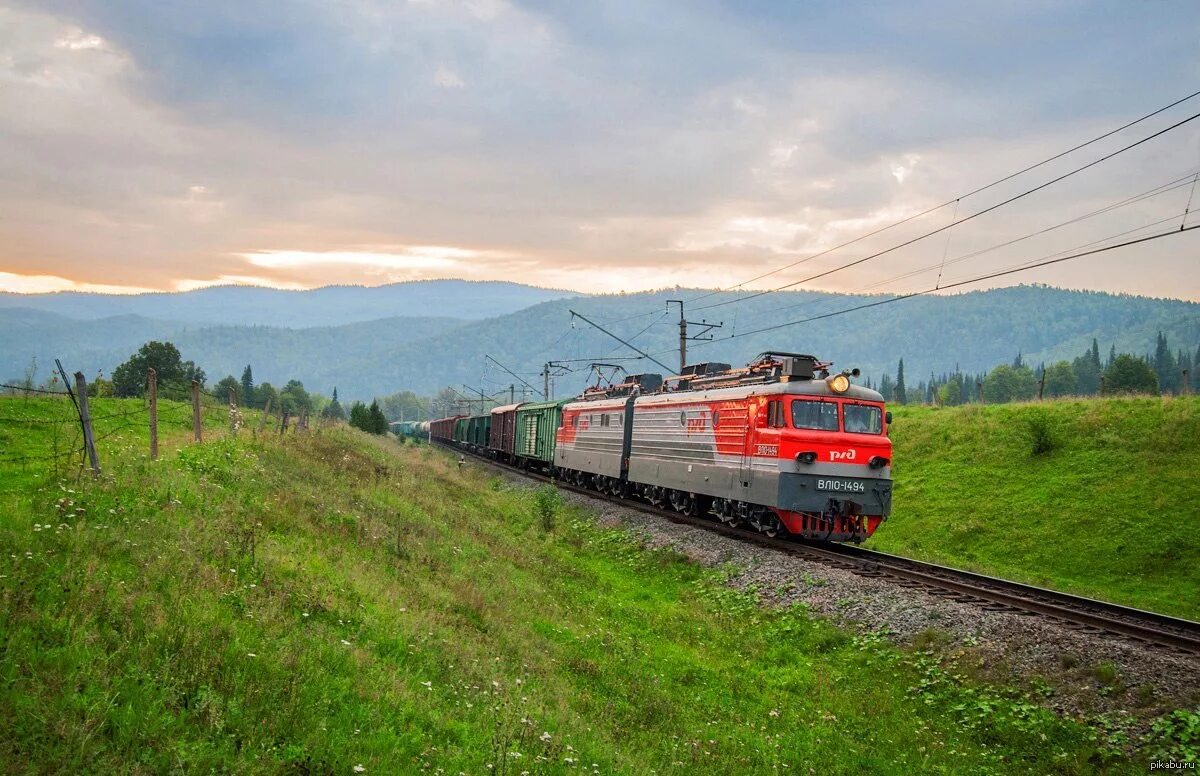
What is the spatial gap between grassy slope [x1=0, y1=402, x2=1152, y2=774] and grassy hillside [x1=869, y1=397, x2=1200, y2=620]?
11.6 m

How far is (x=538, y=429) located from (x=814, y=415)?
A: 3014 centimetres

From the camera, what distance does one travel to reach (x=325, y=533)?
14.3m

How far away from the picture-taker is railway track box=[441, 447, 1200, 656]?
12.2 m

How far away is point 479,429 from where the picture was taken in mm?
73062

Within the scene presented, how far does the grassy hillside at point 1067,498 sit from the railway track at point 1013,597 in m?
4.30

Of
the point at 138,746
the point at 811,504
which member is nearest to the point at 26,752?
the point at 138,746

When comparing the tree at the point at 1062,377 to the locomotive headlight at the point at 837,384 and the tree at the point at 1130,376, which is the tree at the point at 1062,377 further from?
the locomotive headlight at the point at 837,384

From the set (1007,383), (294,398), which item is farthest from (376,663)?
(1007,383)

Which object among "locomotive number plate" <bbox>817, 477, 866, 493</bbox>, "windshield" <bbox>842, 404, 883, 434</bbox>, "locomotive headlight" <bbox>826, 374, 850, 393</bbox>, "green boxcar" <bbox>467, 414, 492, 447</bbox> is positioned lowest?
"green boxcar" <bbox>467, 414, 492, 447</bbox>

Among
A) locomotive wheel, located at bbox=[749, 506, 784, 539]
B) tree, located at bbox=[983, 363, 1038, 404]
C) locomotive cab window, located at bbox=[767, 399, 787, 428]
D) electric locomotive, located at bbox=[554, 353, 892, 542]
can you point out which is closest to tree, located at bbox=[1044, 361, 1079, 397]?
tree, located at bbox=[983, 363, 1038, 404]

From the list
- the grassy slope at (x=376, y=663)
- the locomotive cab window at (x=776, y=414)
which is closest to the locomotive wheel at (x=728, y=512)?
the locomotive cab window at (x=776, y=414)

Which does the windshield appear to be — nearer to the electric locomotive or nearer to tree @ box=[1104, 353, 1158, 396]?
the electric locomotive

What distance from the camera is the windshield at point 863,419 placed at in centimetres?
1991

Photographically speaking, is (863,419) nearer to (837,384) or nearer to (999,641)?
(837,384)
